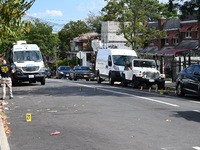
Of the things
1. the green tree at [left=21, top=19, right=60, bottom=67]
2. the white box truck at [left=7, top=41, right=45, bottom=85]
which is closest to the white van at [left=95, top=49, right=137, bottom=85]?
the white box truck at [left=7, top=41, right=45, bottom=85]

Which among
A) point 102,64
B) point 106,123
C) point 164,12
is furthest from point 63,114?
point 164,12

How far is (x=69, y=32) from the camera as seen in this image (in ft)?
317

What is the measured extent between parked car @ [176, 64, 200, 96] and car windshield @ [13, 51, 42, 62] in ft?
39.0

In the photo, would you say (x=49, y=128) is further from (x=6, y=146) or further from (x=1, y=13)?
(x=1, y=13)

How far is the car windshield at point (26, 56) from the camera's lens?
28.0m

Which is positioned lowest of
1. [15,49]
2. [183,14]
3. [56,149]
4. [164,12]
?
[56,149]

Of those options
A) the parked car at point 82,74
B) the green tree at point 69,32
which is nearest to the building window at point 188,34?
the parked car at point 82,74

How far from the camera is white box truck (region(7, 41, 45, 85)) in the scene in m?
27.5

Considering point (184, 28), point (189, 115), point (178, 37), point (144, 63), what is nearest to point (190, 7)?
point (144, 63)

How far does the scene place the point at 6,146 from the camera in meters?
7.67

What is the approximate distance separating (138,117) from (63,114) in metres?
2.40

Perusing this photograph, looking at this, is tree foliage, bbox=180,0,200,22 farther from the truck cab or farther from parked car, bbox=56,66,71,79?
parked car, bbox=56,66,71,79

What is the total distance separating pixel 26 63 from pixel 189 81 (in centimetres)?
1290

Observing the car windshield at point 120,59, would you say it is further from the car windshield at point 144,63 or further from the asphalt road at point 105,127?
the asphalt road at point 105,127
